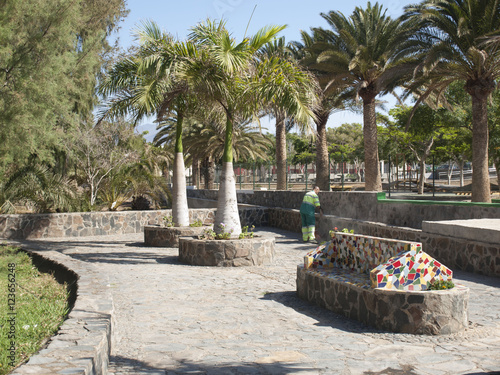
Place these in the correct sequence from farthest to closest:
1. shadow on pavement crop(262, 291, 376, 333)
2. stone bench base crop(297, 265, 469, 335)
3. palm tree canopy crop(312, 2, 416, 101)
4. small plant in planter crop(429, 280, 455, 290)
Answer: palm tree canopy crop(312, 2, 416, 101) → shadow on pavement crop(262, 291, 376, 333) → small plant in planter crop(429, 280, 455, 290) → stone bench base crop(297, 265, 469, 335)

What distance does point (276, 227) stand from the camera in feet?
69.7

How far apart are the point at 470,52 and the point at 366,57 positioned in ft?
16.4

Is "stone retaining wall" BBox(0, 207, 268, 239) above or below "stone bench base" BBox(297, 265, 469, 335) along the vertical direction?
above

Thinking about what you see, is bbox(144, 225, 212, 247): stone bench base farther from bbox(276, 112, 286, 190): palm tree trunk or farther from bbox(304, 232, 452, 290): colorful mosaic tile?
bbox(276, 112, 286, 190): palm tree trunk

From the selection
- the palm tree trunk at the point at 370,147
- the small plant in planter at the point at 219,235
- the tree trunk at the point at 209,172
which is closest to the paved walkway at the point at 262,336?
the small plant in planter at the point at 219,235

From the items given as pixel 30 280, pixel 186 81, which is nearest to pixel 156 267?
pixel 30 280

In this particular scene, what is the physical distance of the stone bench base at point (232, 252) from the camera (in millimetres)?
11883

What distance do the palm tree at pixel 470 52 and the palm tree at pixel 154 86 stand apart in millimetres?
8374

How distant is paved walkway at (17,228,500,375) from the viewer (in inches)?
203

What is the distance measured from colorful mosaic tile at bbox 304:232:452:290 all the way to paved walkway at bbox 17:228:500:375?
0.61m

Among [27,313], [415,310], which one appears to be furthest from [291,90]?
[27,313]

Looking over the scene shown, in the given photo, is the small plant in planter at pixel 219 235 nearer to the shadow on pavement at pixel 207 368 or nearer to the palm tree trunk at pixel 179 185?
the palm tree trunk at pixel 179 185

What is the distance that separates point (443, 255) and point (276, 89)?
16.9ft

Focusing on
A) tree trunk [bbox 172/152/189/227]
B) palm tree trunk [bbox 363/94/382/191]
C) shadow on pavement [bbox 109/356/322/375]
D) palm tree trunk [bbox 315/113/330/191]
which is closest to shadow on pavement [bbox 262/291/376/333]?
shadow on pavement [bbox 109/356/322/375]
